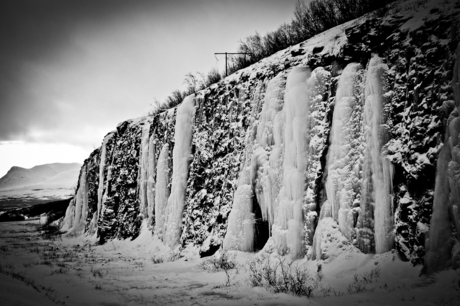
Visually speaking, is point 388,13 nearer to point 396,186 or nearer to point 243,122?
point 396,186

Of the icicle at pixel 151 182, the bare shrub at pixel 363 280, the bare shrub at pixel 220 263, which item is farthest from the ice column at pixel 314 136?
the icicle at pixel 151 182

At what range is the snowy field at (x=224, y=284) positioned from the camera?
3883mm

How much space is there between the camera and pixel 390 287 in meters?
4.24

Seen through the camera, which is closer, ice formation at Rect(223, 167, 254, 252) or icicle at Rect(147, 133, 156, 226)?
ice formation at Rect(223, 167, 254, 252)

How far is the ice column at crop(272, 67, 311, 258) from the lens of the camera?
639 centimetres

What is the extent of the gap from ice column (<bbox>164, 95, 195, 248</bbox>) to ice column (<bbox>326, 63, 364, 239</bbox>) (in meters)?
5.99

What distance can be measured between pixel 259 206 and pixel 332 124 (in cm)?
293

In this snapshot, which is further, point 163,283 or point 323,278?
point 163,283

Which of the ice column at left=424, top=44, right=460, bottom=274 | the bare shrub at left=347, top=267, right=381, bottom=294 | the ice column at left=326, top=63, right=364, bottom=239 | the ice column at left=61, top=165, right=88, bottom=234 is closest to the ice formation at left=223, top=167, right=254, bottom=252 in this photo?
the ice column at left=326, top=63, right=364, bottom=239

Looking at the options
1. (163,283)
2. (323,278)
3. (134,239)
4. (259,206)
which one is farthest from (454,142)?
(134,239)

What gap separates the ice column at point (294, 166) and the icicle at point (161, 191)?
243 inches

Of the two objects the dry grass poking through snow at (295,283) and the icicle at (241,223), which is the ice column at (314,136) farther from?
the icicle at (241,223)

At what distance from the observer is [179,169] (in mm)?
10859

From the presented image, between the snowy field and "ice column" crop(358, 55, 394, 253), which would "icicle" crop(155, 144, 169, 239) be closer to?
the snowy field
